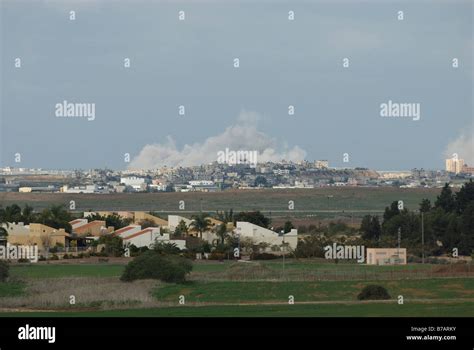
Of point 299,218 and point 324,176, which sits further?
point 324,176

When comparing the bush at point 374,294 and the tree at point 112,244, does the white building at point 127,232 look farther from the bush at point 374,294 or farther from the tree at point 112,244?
the bush at point 374,294

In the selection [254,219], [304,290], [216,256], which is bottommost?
[216,256]

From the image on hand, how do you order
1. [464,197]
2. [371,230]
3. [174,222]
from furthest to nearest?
1. [464,197]
2. [174,222]
3. [371,230]

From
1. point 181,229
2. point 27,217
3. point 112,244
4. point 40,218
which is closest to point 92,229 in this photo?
point 40,218

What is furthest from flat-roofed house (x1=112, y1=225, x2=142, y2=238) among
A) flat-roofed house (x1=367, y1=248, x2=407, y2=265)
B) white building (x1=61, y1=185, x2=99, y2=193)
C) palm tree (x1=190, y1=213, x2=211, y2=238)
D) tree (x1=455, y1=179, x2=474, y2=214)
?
white building (x1=61, y1=185, x2=99, y2=193)

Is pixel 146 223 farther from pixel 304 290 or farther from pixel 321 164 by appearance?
pixel 321 164
